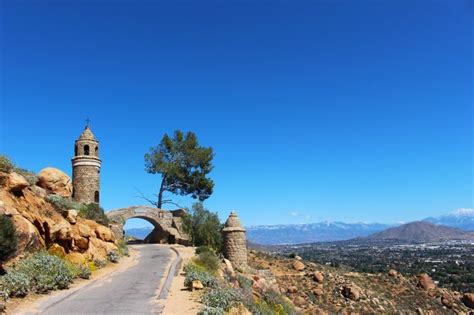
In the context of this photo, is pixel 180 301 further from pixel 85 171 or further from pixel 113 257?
pixel 85 171

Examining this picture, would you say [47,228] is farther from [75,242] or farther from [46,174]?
[46,174]

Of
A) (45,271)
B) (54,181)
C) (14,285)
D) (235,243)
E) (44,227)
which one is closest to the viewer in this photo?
(14,285)

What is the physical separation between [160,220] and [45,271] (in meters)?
23.8

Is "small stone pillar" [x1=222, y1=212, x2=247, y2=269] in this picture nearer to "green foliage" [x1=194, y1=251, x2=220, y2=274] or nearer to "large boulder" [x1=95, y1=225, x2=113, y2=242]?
"green foliage" [x1=194, y1=251, x2=220, y2=274]

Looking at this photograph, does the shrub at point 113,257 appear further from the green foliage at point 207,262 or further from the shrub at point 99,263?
the green foliage at point 207,262

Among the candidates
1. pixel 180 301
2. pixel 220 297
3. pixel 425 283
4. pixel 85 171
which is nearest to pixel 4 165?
pixel 180 301

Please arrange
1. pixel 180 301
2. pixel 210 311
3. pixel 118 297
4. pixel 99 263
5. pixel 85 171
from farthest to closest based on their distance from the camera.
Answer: pixel 85 171 < pixel 99 263 < pixel 118 297 < pixel 180 301 < pixel 210 311

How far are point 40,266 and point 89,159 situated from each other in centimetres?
1966

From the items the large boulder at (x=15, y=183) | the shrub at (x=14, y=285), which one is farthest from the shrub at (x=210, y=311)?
the large boulder at (x=15, y=183)

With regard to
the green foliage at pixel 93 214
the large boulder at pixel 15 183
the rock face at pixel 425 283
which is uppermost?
the large boulder at pixel 15 183

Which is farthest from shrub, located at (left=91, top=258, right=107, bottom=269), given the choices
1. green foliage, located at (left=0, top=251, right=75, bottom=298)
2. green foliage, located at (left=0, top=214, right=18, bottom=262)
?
green foliage, located at (left=0, top=214, right=18, bottom=262)

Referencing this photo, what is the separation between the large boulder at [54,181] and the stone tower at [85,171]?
539 centimetres

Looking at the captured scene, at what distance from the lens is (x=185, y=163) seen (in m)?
41.1

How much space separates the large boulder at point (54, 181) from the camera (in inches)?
976
